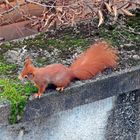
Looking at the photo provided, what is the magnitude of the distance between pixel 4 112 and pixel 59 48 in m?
0.65

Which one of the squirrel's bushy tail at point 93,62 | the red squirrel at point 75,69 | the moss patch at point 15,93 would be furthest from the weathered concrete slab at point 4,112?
the squirrel's bushy tail at point 93,62

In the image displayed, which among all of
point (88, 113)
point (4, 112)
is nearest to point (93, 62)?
point (88, 113)

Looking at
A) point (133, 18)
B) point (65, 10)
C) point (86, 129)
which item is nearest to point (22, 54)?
point (65, 10)

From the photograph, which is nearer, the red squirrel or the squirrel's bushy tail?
the red squirrel

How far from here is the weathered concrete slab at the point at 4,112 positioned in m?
2.51

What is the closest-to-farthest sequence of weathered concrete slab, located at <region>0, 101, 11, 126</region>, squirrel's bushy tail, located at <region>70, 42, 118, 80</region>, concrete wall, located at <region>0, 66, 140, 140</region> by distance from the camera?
1. weathered concrete slab, located at <region>0, 101, 11, 126</region>
2. concrete wall, located at <region>0, 66, 140, 140</region>
3. squirrel's bushy tail, located at <region>70, 42, 118, 80</region>

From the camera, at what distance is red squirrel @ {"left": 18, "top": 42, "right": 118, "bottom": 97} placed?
2.56m

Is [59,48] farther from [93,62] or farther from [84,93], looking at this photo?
[84,93]

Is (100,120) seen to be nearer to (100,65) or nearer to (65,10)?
(100,65)

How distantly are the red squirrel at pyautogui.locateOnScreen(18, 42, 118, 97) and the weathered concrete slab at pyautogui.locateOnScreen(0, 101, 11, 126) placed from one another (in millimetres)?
146

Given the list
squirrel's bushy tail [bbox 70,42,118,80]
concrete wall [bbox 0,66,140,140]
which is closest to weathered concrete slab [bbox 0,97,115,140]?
concrete wall [bbox 0,66,140,140]

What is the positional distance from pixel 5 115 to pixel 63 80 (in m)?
0.32

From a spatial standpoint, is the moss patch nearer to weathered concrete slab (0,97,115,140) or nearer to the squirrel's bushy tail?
weathered concrete slab (0,97,115,140)

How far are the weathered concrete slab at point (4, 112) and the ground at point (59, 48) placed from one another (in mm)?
26
